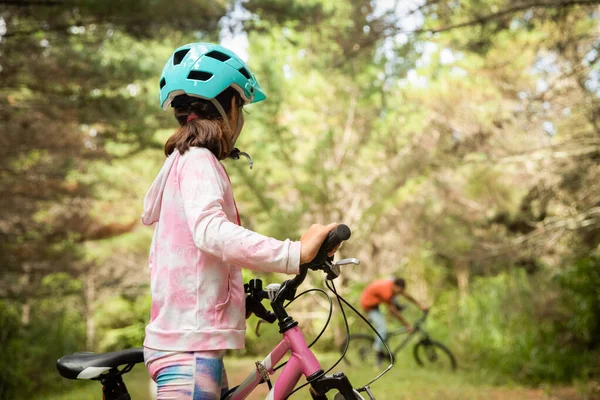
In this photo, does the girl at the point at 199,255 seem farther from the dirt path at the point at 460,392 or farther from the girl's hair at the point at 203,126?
the dirt path at the point at 460,392

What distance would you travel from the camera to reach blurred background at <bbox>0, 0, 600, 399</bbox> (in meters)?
8.72

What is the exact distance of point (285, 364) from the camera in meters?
2.54

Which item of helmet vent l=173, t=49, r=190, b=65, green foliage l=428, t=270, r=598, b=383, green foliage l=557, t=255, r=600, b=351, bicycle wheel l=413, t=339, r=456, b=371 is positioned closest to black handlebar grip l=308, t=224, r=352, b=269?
helmet vent l=173, t=49, r=190, b=65

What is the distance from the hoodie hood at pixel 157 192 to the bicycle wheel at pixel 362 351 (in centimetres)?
1075

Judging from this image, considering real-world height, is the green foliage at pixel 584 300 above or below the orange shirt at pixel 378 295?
below

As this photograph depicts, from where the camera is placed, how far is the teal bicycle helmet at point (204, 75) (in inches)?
97.7

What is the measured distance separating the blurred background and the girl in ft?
17.1

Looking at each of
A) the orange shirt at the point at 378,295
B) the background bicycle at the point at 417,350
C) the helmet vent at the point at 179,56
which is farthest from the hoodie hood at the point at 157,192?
the orange shirt at the point at 378,295

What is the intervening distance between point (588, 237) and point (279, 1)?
18.4ft

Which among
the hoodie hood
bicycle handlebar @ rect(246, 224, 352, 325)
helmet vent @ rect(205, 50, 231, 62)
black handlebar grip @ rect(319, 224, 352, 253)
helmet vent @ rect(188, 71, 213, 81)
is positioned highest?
helmet vent @ rect(205, 50, 231, 62)

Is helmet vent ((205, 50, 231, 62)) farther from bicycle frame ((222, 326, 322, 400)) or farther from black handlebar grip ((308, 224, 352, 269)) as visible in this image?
bicycle frame ((222, 326, 322, 400))

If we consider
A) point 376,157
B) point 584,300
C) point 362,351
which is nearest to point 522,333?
point 584,300

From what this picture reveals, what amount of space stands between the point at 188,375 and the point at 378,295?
10394 mm

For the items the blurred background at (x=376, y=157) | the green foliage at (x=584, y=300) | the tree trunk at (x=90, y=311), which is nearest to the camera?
the green foliage at (x=584, y=300)
